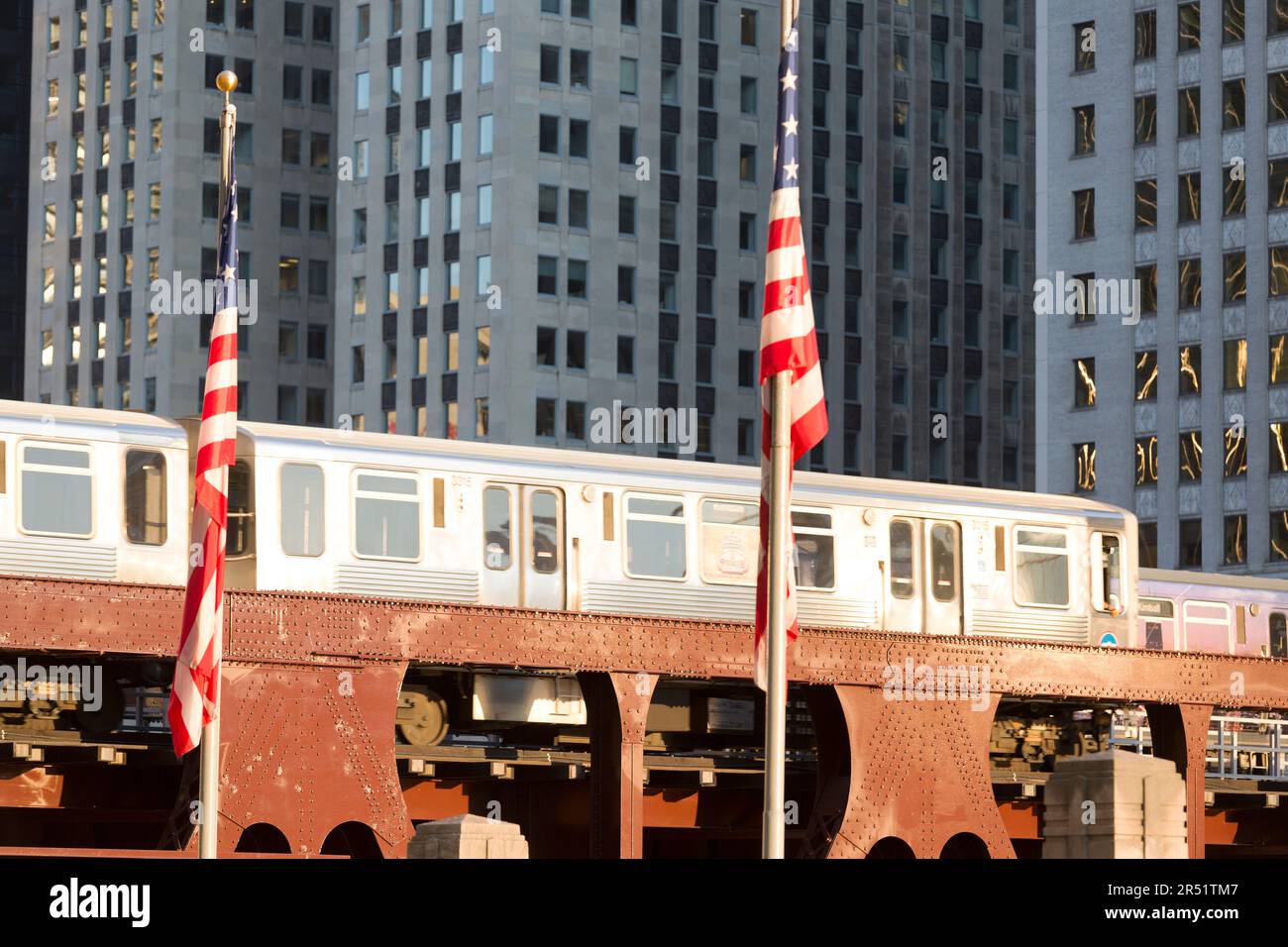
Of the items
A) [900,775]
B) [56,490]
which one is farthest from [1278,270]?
[56,490]

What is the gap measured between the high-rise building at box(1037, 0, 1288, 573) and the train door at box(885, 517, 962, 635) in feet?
174

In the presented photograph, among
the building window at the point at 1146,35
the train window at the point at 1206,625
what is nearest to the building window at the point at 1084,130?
the building window at the point at 1146,35

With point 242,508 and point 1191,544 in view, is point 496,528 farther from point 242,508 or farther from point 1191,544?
point 1191,544

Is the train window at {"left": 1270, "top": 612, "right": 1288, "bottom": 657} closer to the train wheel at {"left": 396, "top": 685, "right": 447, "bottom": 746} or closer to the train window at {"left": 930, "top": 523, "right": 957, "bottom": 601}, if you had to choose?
the train window at {"left": 930, "top": 523, "right": 957, "bottom": 601}

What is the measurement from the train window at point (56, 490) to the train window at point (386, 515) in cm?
373

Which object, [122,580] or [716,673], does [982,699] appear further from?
[122,580]

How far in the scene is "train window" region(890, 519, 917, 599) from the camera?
39.0 meters

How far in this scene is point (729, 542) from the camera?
37.7 meters

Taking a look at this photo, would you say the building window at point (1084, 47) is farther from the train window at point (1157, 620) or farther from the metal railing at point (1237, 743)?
the metal railing at point (1237, 743)

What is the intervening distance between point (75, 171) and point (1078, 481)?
50279 mm

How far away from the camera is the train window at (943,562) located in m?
39.4

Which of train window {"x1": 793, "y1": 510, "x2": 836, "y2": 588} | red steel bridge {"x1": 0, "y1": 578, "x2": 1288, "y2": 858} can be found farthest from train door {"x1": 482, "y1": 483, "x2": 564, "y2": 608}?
train window {"x1": 793, "y1": 510, "x2": 836, "y2": 588}

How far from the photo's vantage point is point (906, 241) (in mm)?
112438
